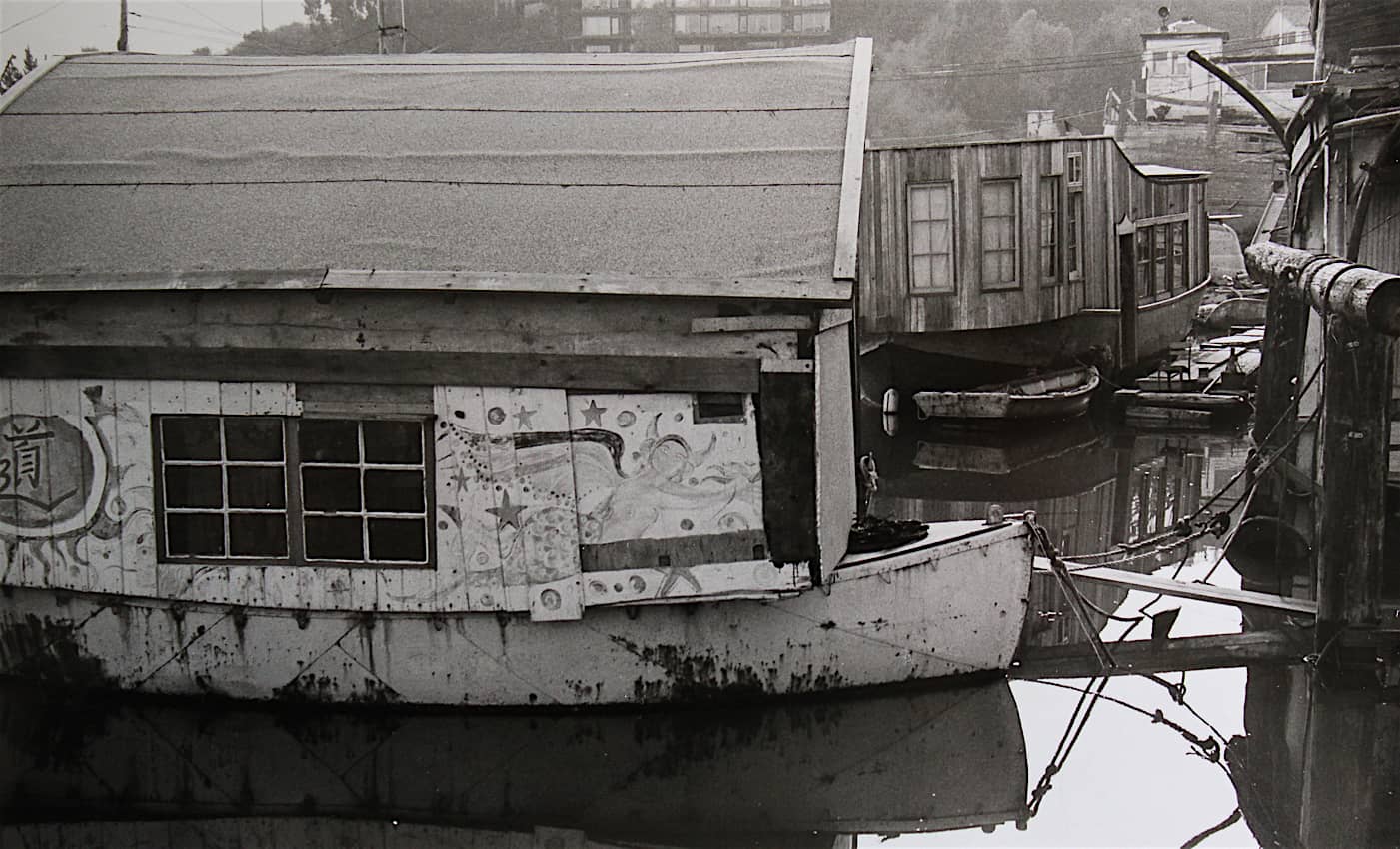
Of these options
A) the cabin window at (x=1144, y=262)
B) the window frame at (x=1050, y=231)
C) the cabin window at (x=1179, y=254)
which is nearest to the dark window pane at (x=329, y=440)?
the window frame at (x=1050, y=231)

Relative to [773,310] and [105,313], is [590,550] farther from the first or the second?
[105,313]

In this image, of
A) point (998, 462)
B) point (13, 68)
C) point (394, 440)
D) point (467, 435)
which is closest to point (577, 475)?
point (467, 435)

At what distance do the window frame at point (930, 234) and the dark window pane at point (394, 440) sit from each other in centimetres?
1032

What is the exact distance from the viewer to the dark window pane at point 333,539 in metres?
8.73

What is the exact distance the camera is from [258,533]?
28.9 feet

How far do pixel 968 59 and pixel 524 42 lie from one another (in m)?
13.6

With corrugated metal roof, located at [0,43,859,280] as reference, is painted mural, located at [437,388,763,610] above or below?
below

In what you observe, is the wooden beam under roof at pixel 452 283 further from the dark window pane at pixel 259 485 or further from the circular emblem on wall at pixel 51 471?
the dark window pane at pixel 259 485

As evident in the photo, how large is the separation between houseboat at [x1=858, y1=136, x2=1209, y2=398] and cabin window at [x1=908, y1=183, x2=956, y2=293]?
12mm

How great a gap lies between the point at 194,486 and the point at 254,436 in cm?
49

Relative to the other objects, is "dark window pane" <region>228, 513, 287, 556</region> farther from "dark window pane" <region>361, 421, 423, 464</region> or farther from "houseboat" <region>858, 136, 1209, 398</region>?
"houseboat" <region>858, 136, 1209, 398</region>

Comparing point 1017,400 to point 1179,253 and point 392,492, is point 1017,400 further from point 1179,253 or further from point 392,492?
point 392,492

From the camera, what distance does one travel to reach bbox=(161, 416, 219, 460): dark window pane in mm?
8758

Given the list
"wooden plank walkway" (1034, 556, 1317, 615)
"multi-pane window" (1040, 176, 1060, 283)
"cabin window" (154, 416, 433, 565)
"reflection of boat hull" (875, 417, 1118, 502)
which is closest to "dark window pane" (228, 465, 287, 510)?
"cabin window" (154, 416, 433, 565)
